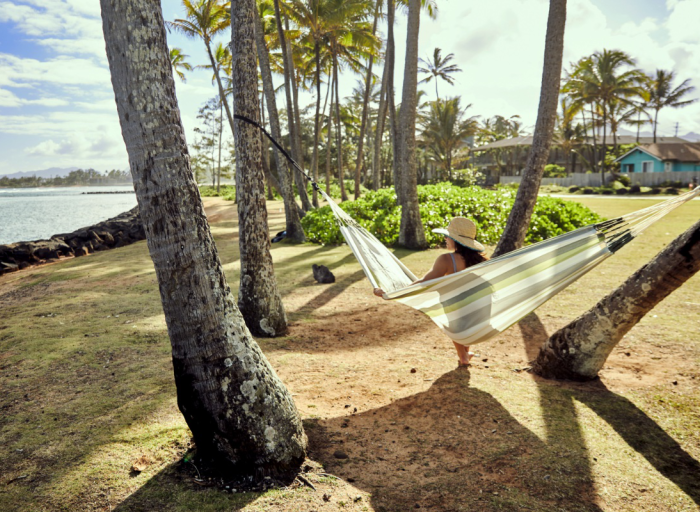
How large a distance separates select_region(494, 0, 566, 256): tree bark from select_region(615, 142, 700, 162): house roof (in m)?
29.7

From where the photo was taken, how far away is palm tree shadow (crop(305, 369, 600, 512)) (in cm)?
224

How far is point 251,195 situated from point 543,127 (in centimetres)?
419

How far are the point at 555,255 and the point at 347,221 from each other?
1.84 meters

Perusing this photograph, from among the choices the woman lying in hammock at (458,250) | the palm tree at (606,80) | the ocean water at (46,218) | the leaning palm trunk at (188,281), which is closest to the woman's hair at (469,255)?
the woman lying in hammock at (458,250)

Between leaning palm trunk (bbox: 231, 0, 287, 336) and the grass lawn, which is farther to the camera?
leaning palm trunk (bbox: 231, 0, 287, 336)

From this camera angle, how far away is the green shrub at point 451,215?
404 inches

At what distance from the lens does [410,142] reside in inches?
373

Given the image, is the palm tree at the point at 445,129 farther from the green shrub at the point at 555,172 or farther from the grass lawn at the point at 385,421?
the grass lawn at the point at 385,421

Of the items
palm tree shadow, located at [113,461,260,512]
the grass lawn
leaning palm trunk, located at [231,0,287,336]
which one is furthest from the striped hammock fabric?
leaning palm trunk, located at [231,0,287,336]

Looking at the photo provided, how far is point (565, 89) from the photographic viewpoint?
99.6 feet

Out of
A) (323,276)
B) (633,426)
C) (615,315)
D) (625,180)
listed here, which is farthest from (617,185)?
(633,426)

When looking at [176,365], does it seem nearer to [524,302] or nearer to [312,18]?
[524,302]

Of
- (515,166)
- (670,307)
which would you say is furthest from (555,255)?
(515,166)

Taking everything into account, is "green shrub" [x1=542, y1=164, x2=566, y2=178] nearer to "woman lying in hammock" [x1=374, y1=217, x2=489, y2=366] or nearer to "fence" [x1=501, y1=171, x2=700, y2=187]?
"fence" [x1=501, y1=171, x2=700, y2=187]
